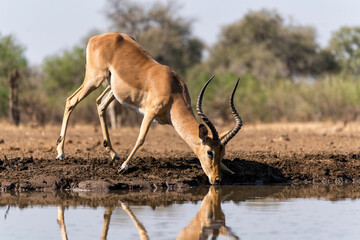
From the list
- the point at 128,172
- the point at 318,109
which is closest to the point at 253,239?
the point at 128,172

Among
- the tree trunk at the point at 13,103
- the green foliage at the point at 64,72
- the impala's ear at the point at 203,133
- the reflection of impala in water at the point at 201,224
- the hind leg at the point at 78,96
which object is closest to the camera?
the reflection of impala in water at the point at 201,224

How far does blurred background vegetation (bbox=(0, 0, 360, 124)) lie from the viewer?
26297mm

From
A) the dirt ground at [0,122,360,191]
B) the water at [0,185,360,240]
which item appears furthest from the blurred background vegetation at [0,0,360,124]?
the water at [0,185,360,240]

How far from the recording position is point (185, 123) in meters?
9.77

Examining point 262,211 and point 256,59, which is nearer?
point 262,211

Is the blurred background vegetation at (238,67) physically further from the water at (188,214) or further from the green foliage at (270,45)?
the water at (188,214)

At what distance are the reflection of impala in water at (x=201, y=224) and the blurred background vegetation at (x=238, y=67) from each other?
56.9ft

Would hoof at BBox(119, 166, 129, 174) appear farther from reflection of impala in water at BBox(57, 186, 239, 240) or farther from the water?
reflection of impala in water at BBox(57, 186, 239, 240)

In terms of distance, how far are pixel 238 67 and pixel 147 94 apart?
3557cm

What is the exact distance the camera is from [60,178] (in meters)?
9.61

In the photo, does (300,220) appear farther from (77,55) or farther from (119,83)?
(77,55)

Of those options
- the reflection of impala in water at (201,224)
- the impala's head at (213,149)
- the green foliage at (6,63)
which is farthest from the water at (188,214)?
the green foliage at (6,63)

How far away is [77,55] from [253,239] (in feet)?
92.7

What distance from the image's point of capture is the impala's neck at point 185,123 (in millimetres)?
9609
